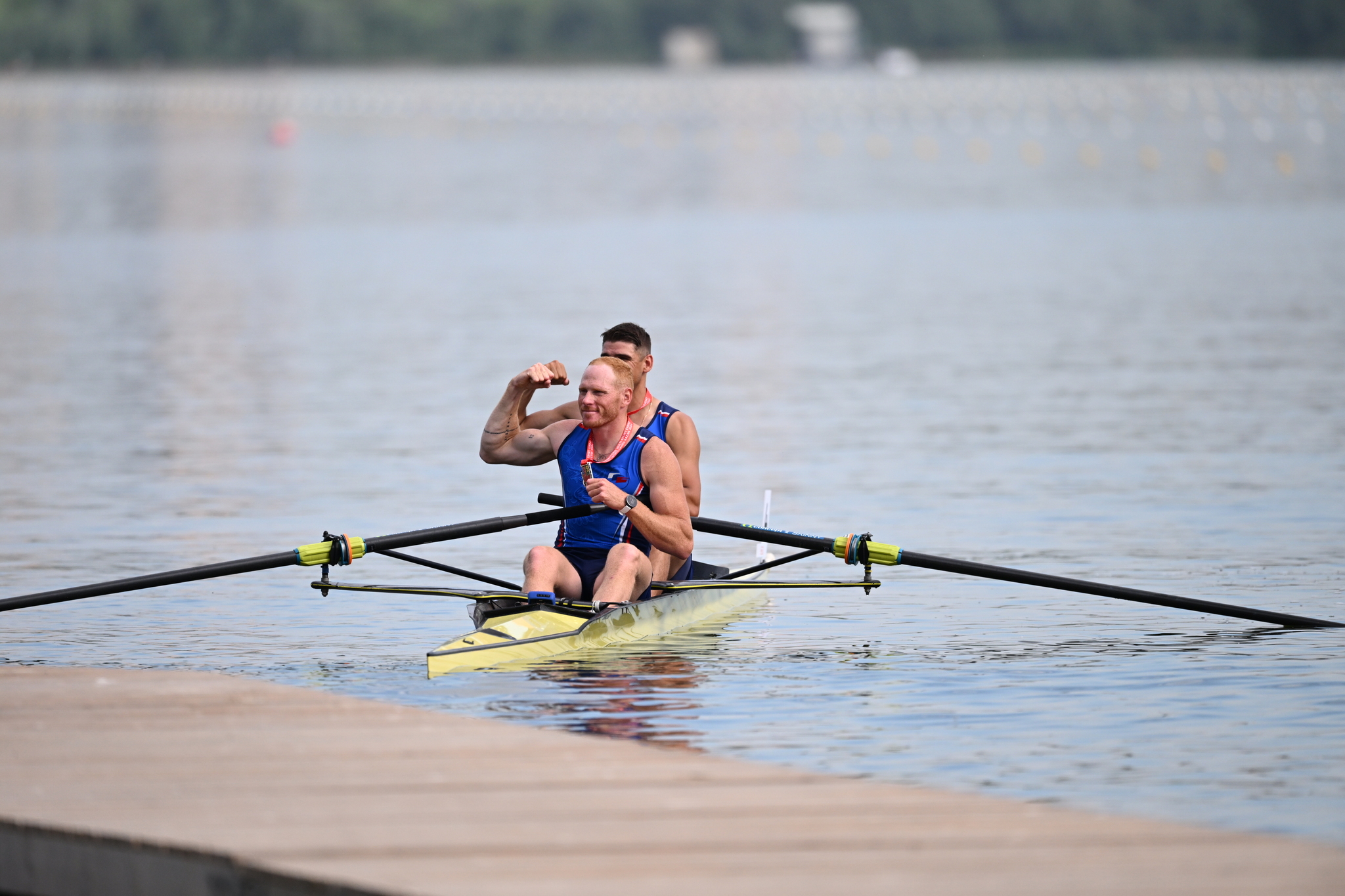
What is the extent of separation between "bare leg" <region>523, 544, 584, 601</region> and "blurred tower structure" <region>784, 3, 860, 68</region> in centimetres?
16447

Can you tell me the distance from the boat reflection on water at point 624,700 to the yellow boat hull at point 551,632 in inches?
4.7

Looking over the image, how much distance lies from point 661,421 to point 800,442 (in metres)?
7.06

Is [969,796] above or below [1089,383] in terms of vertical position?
below

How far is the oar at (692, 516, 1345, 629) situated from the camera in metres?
9.98

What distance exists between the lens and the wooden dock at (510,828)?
19.5 ft

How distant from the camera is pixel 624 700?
9.12m

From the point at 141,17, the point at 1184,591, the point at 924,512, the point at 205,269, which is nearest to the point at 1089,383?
the point at 924,512

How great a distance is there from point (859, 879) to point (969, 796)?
93cm

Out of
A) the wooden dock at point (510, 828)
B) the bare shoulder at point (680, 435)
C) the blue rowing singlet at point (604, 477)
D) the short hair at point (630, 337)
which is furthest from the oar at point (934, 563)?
the wooden dock at point (510, 828)

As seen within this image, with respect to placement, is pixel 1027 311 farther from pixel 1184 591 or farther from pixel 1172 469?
pixel 1184 591

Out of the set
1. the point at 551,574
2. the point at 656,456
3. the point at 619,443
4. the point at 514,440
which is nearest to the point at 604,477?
the point at 619,443

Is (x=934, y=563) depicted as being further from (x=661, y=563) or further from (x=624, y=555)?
(x=624, y=555)

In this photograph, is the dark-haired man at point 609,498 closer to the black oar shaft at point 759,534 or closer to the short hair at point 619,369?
the short hair at point 619,369

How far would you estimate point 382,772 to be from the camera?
7.00 m
